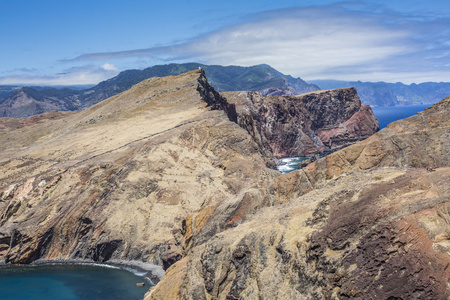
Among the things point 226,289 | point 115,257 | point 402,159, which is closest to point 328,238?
point 226,289

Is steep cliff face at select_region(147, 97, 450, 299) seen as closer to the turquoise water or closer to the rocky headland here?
the rocky headland

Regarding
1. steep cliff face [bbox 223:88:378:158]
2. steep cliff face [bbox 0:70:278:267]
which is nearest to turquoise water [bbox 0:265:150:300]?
steep cliff face [bbox 0:70:278:267]

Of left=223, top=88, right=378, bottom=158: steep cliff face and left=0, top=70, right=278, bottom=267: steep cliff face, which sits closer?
left=0, top=70, right=278, bottom=267: steep cliff face

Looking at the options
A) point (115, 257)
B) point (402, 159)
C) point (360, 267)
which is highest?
point (402, 159)

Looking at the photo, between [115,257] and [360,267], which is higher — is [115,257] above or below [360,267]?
below

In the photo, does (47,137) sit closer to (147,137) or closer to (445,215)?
(147,137)

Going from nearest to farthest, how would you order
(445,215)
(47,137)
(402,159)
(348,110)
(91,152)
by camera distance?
(445,215)
(402,159)
(91,152)
(47,137)
(348,110)
